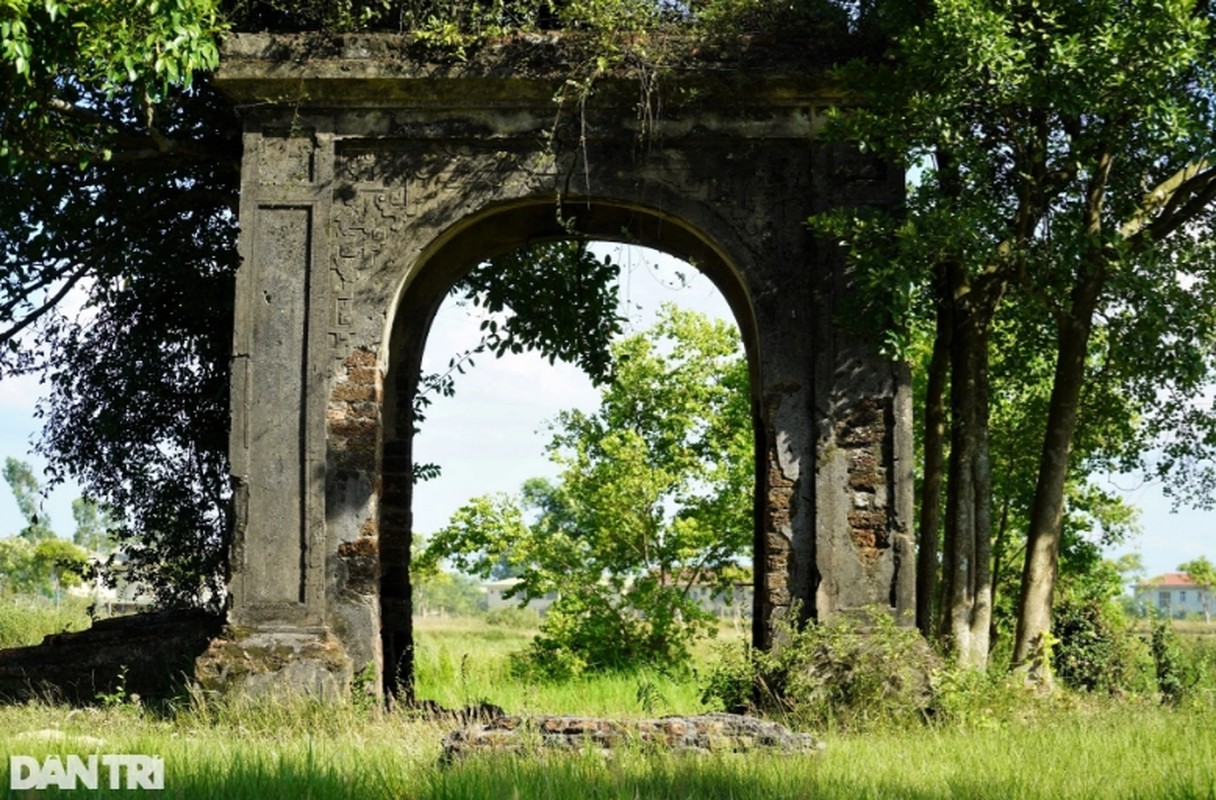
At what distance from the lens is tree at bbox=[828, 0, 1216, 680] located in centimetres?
940

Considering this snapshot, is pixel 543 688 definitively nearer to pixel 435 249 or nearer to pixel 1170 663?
pixel 1170 663

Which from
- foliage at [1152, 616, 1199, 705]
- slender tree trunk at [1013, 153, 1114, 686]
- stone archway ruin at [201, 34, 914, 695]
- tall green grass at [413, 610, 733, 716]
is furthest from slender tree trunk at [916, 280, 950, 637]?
foliage at [1152, 616, 1199, 705]

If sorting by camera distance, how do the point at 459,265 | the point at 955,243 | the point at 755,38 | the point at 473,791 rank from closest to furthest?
the point at 473,791
the point at 955,243
the point at 755,38
the point at 459,265

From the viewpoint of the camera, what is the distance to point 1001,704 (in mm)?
9867

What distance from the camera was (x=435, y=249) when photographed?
10891 mm

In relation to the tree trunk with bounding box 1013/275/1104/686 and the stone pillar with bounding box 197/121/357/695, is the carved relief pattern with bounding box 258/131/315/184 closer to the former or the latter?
the stone pillar with bounding box 197/121/357/695

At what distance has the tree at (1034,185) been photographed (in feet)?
30.8

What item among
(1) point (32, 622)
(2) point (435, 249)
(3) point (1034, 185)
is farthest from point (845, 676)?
(1) point (32, 622)

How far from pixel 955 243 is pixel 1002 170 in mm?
1986

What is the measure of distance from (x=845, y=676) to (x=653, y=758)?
288 cm

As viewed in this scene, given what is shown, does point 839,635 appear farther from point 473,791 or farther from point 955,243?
point 473,791

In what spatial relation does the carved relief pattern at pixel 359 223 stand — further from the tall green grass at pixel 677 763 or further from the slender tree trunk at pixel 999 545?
the slender tree trunk at pixel 999 545

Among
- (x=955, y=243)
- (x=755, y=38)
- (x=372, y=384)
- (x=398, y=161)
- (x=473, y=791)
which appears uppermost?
(x=755, y=38)

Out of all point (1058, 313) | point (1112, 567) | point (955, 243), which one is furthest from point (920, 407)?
point (955, 243)
